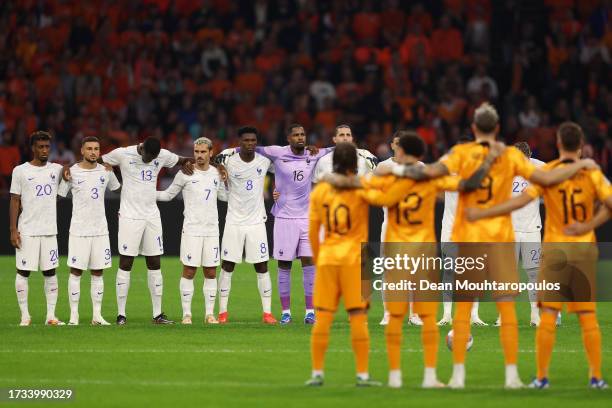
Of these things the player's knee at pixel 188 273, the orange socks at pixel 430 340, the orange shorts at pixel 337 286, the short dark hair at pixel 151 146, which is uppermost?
the short dark hair at pixel 151 146

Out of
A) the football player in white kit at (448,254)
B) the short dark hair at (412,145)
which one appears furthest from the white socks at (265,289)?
the short dark hair at (412,145)

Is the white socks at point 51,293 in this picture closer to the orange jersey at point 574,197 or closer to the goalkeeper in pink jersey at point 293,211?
the goalkeeper in pink jersey at point 293,211

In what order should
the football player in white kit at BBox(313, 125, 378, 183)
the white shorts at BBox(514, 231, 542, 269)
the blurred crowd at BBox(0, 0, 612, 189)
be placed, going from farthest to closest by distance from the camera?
the blurred crowd at BBox(0, 0, 612, 189) → the white shorts at BBox(514, 231, 542, 269) → the football player in white kit at BBox(313, 125, 378, 183)

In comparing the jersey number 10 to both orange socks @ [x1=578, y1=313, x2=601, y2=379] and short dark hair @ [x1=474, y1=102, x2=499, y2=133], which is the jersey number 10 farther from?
orange socks @ [x1=578, y1=313, x2=601, y2=379]

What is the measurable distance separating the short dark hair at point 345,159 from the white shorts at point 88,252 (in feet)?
17.6

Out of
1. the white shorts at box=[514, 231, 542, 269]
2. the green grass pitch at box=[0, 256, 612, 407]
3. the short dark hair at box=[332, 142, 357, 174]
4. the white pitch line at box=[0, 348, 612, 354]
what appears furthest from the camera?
the white shorts at box=[514, 231, 542, 269]

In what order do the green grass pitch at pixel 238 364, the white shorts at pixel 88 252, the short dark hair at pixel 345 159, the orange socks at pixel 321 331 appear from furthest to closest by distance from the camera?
the white shorts at pixel 88 252
the short dark hair at pixel 345 159
the orange socks at pixel 321 331
the green grass pitch at pixel 238 364

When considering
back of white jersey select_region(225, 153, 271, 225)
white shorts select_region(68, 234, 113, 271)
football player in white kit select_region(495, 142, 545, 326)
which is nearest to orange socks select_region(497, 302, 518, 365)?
football player in white kit select_region(495, 142, 545, 326)

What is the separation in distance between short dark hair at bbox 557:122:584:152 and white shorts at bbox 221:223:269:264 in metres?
5.59

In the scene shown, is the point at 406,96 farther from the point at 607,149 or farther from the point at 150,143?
the point at 150,143

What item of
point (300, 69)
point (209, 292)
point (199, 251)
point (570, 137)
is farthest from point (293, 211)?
point (300, 69)

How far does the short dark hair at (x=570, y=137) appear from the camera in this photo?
1070 centimetres

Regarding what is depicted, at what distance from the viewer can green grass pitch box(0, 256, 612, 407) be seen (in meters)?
10.3

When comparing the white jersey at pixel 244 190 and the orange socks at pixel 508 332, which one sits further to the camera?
the white jersey at pixel 244 190
